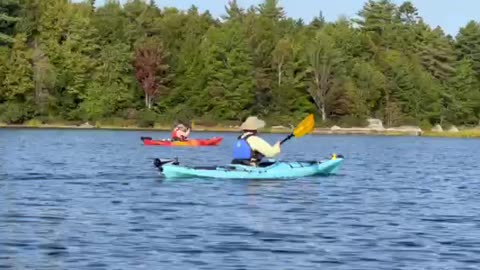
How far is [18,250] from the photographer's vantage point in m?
13.1

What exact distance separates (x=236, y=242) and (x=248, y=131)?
28.4 ft

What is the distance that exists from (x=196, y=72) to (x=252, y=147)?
168ft

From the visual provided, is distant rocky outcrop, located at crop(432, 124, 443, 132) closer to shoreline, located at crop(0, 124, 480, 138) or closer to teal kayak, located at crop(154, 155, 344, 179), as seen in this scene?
shoreline, located at crop(0, 124, 480, 138)

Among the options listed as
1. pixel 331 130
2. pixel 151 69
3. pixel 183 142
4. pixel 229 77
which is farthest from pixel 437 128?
pixel 183 142

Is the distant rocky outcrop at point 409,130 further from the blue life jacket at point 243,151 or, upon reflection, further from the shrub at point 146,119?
the blue life jacket at point 243,151

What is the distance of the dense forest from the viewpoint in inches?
2773

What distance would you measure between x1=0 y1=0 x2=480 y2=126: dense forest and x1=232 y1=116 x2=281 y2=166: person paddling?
4629cm

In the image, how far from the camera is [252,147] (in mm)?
22906

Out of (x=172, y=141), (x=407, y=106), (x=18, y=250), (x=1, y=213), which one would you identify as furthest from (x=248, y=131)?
(x=407, y=106)

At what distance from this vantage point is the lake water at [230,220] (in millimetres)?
12859

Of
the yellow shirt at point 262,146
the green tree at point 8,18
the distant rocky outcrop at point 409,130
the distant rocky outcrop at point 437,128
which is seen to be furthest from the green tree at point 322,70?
the yellow shirt at point 262,146

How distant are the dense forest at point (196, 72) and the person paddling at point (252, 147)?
152 feet

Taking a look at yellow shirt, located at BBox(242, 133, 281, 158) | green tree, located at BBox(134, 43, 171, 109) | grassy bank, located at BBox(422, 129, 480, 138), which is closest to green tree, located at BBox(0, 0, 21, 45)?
green tree, located at BBox(134, 43, 171, 109)

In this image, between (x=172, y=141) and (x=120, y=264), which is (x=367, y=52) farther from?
(x=120, y=264)
